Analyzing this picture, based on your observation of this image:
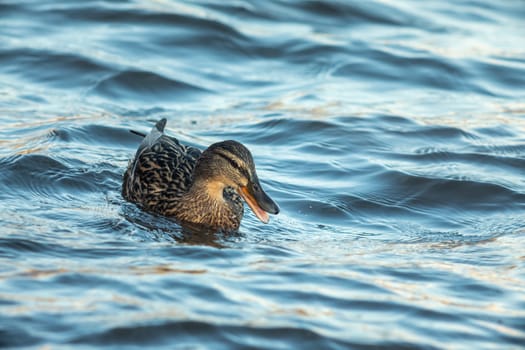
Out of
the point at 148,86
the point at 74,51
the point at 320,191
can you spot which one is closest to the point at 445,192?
the point at 320,191

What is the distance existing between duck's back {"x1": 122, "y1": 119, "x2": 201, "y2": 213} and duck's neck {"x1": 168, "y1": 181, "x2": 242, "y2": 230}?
0.37 ft

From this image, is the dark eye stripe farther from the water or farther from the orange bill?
the water

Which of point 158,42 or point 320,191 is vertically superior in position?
point 158,42

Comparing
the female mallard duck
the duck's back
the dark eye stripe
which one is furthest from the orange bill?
the duck's back

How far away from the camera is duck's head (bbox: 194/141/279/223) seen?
26.3ft

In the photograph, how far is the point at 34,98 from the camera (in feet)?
38.5

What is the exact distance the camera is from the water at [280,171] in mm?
6207

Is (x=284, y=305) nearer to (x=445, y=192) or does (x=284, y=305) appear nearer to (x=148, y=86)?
(x=445, y=192)

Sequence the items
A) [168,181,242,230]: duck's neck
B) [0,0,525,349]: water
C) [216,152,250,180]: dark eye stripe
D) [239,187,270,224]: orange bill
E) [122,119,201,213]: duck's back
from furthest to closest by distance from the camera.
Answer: [122,119,201,213]: duck's back < [168,181,242,230]: duck's neck < [216,152,250,180]: dark eye stripe < [239,187,270,224]: orange bill < [0,0,525,349]: water

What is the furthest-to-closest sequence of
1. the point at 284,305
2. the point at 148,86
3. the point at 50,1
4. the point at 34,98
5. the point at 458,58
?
1. the point at 50,1
2. the point at 458,58
3. the point at 148,86
4. the point at 34,98
5. the point at 284,305

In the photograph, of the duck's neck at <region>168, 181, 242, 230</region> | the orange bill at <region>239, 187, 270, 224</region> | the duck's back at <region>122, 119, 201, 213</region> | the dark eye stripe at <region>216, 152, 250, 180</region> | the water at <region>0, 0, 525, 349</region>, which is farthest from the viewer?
the duck's back at <region>122, 119, 201, 213</region>

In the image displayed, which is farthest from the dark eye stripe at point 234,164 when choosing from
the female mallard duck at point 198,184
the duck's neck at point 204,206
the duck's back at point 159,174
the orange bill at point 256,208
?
the duck's back at point 159,174

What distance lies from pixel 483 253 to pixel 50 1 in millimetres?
9614

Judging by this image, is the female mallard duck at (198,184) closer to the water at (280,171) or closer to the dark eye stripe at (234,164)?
the dark eye stripe at (234,164)
